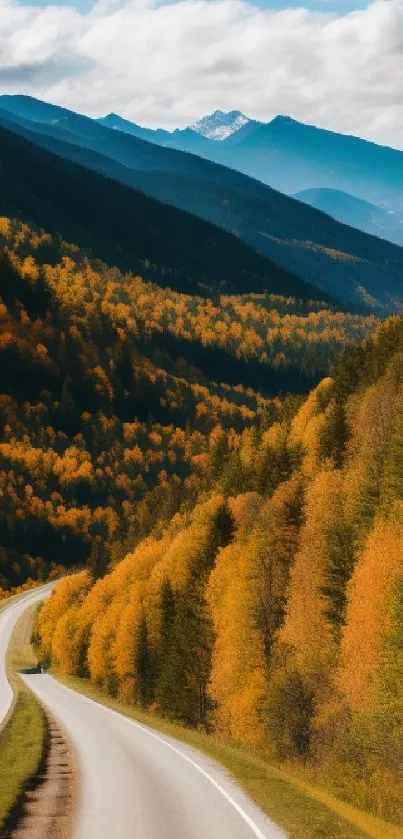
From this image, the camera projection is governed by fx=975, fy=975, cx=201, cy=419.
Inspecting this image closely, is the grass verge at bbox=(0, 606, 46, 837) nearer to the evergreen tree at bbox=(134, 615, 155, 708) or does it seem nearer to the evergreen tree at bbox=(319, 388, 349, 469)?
the evergreen tree at bbox=(134, 615, 155, 708)

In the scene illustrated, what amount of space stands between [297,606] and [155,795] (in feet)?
116

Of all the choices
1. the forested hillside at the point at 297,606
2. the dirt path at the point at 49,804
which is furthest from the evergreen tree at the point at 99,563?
the dirt path at the point at 49,804

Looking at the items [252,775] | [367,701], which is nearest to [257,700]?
[367,701]

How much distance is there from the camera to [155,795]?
29.0m

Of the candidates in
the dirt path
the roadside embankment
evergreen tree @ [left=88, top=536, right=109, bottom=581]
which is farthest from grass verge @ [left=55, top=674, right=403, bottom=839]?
evergreen tree @ [left=88, top=536, right=109, bottom=581]

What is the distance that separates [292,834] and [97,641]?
289ft

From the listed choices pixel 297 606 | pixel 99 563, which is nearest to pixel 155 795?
pixel 297 606

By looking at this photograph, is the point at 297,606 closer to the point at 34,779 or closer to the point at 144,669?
the point at 144,669

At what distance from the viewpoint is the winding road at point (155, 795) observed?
23.9 m

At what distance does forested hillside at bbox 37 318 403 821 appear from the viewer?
47.8 metres

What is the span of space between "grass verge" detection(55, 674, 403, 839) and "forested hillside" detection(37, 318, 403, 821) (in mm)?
1640

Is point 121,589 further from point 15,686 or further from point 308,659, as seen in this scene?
point 308,659

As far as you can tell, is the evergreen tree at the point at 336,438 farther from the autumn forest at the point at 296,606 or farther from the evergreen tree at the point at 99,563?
the evergreen tree at the point at 99,563

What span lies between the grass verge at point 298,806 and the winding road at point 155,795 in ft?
1.78
